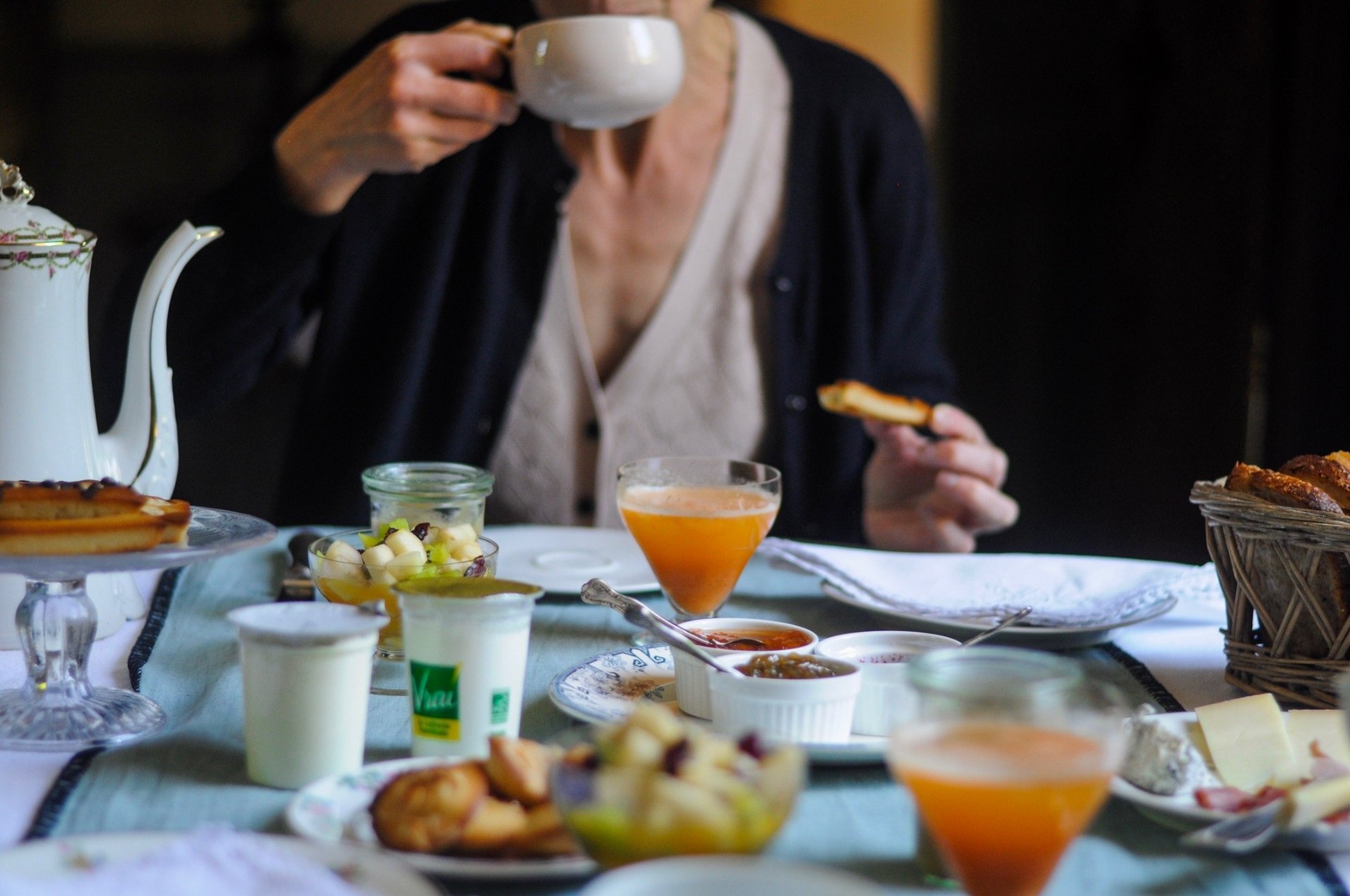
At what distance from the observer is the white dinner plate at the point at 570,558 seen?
4.16 feet

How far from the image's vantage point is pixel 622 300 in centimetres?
198

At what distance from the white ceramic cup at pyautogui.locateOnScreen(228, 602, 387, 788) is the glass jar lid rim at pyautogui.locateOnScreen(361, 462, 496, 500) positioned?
0.35m

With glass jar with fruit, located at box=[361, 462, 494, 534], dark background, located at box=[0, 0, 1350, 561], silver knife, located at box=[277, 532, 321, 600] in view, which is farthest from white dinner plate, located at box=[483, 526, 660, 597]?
dark background, located at box=[0, 0, 1350, 561]

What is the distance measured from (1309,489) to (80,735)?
2.79 feet

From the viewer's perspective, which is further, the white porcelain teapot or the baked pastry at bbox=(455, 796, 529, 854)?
the white porcelain teapot

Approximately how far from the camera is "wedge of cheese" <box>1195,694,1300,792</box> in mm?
766

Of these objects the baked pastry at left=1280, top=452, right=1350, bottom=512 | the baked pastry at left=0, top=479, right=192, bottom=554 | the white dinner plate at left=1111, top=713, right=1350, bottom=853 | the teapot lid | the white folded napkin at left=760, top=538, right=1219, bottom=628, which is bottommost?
the white folded napkin at left=760, top=538, right=1219, bottom=628

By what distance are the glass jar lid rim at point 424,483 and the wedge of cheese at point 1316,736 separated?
65cm

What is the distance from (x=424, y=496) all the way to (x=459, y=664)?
1.15 feet

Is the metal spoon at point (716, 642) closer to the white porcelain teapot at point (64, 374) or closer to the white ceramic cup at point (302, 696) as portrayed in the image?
the white ceramic cup at point (302, 696)

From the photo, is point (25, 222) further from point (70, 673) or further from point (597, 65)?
point (597, 65)

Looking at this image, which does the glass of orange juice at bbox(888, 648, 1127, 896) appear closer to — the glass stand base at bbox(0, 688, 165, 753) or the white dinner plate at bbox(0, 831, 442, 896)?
the white dinner plate at bbox(0, 831, 442, 896)

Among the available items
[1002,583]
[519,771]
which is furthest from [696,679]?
[1002,583]

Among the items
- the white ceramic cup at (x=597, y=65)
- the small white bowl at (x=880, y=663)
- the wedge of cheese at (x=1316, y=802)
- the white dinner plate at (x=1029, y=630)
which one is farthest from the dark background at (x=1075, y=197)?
the wedge of cheese at (x=1316, y=802)
